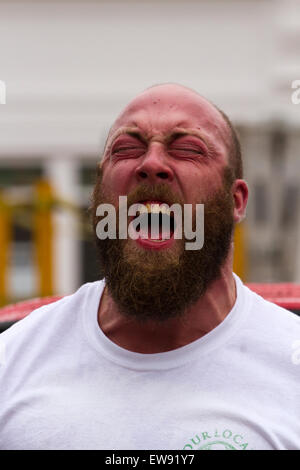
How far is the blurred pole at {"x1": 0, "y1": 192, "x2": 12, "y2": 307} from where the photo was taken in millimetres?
4336

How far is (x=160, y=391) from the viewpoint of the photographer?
1138 mm

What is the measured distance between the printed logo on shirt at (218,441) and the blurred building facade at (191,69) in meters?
4.22

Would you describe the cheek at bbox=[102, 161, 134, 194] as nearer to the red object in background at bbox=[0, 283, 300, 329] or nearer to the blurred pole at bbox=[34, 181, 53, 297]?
the red object in background at bbox=[0, 283, 300, 329]

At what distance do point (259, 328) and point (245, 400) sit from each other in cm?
14

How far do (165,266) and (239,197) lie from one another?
25cm

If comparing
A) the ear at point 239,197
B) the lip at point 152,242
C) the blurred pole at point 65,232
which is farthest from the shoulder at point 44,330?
the blurred pole at point 65,232

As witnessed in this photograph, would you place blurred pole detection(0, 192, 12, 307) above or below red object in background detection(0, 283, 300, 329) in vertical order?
below

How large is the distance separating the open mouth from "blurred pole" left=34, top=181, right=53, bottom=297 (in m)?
3.14

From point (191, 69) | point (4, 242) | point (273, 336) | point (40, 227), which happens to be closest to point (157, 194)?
point (273, 336)

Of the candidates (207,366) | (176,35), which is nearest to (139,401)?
(207,366)

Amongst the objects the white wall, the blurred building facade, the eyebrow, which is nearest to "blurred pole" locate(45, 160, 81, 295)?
the blurred building facade

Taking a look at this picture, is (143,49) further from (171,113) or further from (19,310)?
(171,113)

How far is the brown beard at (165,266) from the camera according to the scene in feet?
3.85

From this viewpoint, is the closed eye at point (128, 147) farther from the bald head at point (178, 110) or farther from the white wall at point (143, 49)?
the white wall at point (143, 49)
